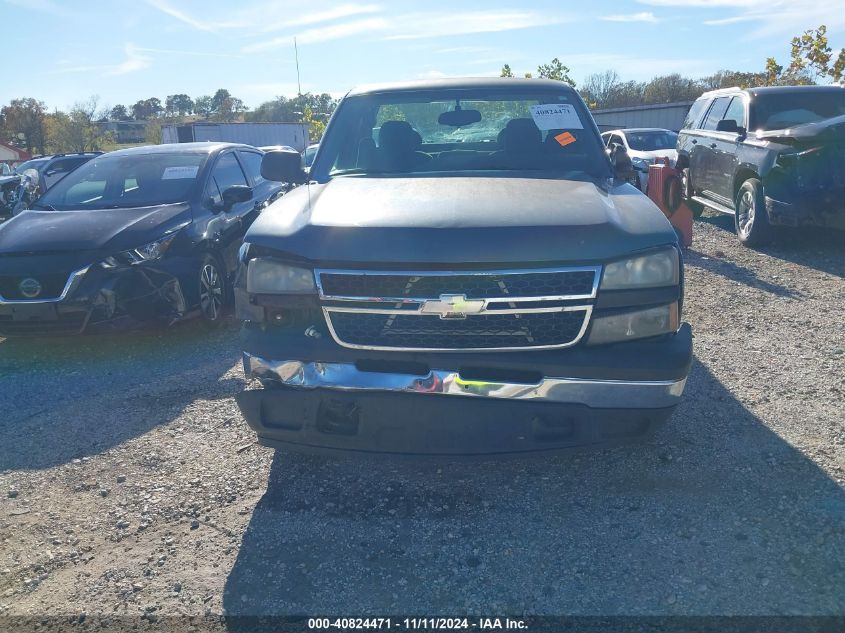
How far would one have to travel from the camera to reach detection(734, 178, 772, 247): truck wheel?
26.1ft

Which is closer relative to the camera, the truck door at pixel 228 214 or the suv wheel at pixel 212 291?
the suv wheel at pixel 212 291

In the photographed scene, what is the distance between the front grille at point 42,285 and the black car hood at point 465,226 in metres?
2.59

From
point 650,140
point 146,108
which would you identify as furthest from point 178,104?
point 650,140

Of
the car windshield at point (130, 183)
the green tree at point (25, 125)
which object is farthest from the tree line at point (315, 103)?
the car windshield at point (130, 183)

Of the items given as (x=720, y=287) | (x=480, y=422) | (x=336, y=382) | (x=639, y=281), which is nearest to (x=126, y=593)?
(x=336, y=382)

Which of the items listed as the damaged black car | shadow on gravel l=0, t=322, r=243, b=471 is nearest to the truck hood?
the damaged black car

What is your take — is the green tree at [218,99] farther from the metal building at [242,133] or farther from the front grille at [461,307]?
the front grille at [461,307]

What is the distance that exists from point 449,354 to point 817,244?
742cm

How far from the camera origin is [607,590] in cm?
244

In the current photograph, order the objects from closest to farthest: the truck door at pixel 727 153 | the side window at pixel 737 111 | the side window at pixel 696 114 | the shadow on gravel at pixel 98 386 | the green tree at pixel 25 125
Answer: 1. the shadow on gravel at pixel 98 386
2. the truck door at pixel 727 153
3. the side window at pixel 737 111
4. the side window at pixel 696 114
5. the green tree at pixel 25 125

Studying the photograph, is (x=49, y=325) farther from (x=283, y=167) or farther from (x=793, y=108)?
(x=793, y=108)

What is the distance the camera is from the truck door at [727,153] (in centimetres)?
862

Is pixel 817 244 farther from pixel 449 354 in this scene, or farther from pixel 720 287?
pixel 449 354

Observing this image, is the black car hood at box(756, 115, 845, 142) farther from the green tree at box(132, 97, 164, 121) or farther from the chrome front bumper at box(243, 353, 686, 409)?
the green tree at box(132, 97, 164, 121)
